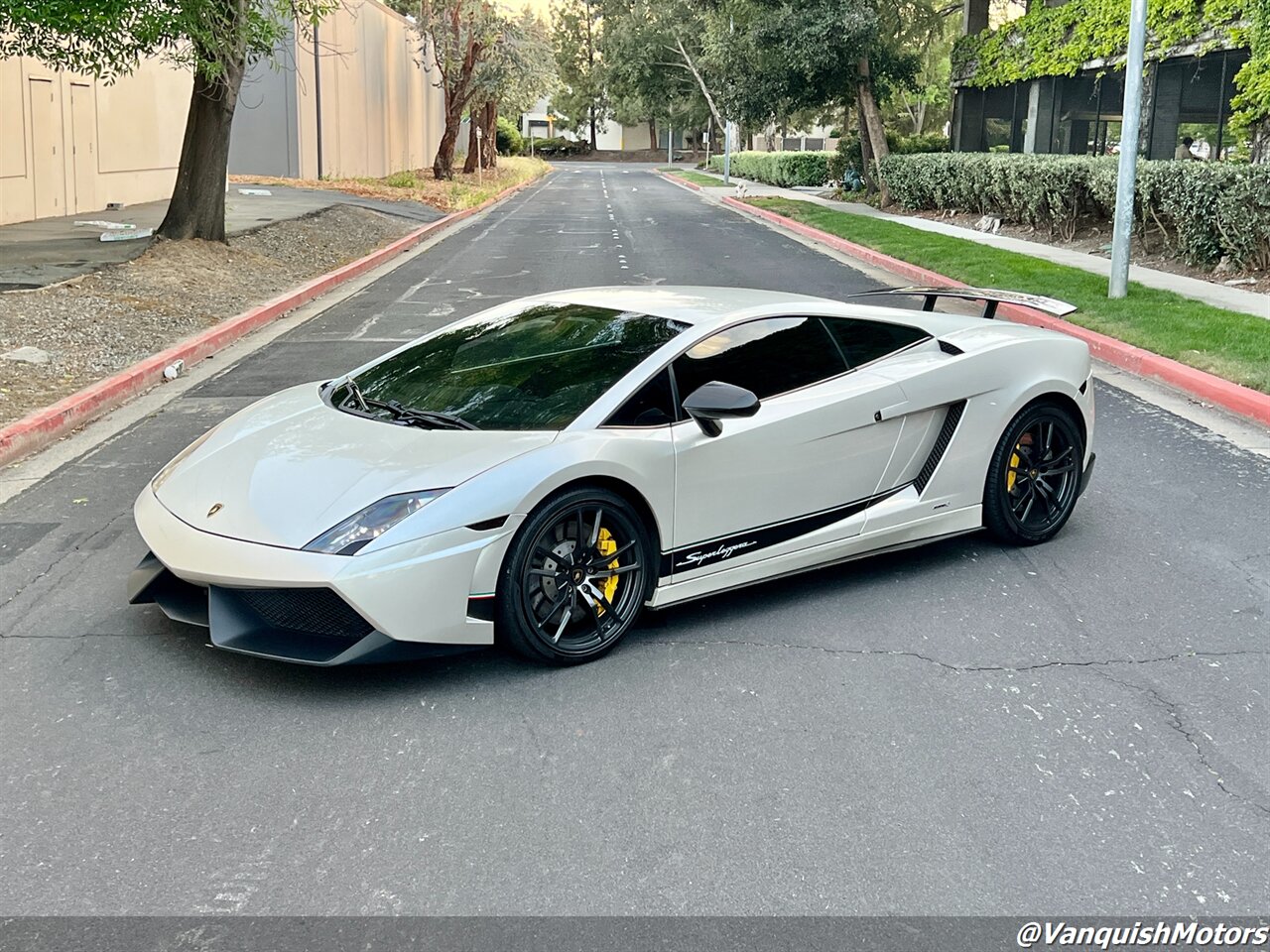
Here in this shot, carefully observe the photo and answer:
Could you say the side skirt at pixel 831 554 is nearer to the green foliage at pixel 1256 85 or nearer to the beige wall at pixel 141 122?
the green foliage at pixel 1256 85

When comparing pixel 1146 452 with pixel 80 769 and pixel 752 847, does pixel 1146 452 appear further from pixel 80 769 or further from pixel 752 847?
pixel 80 769

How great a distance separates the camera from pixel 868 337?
18.4ft

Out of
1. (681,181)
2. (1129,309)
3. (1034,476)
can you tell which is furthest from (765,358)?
(681,181)

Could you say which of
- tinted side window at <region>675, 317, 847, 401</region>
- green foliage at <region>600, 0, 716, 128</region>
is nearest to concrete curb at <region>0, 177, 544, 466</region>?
tinted side window at <region>675, 317, 847, 401</region>

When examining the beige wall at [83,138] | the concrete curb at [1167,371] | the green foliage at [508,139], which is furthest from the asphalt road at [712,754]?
the green foliage at [508,139]

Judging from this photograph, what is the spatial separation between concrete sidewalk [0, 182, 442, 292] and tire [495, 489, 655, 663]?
11.1 m

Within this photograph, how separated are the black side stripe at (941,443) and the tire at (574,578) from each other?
58.8 inches

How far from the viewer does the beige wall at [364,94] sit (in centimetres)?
3769

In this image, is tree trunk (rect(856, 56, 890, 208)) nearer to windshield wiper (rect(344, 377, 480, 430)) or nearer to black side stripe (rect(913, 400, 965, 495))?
black side stripe (rect(913, 400, 965, 495))

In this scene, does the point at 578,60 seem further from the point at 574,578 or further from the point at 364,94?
the point at 574,578

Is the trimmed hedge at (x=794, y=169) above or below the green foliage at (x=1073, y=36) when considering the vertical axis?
→ below

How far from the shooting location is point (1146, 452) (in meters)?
7.96

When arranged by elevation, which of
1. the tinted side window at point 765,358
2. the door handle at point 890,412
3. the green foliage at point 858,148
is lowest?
the door handle at point 890,412

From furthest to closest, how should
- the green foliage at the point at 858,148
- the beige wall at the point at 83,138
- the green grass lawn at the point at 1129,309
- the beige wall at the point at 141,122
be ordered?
1. the green foliage at the point at 858,148
2. the beige wall at the point at 141,122
3. the beige wall at the point at 83,138
4. the green grass lawn at the point at 1129,309
